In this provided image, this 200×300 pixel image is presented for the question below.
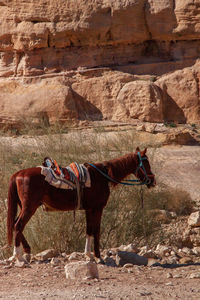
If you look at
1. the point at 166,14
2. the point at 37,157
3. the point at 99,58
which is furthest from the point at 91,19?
the point at 37,157

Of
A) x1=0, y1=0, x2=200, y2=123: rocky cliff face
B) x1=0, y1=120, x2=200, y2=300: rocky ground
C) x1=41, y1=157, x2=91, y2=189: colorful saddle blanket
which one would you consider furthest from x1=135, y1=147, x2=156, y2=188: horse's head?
x1=0, y1=0, x2=200, y2=123: rocky cliff face

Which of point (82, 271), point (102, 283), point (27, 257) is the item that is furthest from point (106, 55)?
point (102, 283)

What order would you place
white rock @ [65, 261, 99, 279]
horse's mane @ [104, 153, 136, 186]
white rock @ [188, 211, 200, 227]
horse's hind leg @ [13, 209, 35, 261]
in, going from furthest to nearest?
1. white rock @ [188, 211, 200, 227]
2. horse's mane @ [104, 153, 136, 186]
3. horse's hind leg @ [13, 209, 35, 261]
4. white rock @ [65, 261, 99, 279]

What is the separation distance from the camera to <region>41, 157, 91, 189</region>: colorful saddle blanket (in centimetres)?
758

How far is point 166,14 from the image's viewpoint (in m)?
28.8

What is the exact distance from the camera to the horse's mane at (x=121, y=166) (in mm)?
8094

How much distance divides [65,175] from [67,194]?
0.29 m

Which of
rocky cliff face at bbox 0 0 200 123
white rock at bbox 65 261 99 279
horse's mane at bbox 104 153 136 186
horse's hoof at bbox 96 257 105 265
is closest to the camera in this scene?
white rock at bbox 65 261 99 279

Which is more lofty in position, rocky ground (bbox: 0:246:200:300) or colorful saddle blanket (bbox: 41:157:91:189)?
colorful saddle blanket (bbox: 41:157:91:189)

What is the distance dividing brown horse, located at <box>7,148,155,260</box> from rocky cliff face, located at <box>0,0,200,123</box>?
1930 centimetres

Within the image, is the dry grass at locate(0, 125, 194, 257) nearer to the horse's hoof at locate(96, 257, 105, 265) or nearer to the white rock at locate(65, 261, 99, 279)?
the horse's hoof at locate(96, 257, 105, 265)

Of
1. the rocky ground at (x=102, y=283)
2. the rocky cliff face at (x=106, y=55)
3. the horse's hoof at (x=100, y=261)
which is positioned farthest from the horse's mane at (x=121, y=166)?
the rocky cliff face at (x=106, y=55)

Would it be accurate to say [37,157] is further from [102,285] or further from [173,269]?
[102,285]

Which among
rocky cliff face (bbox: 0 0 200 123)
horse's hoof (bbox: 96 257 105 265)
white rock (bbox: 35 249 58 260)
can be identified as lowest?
horse's hoof (bbox: 96 257 105 265)
